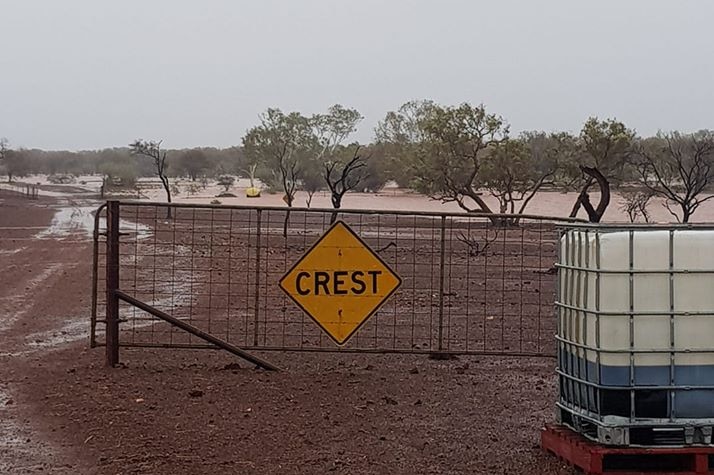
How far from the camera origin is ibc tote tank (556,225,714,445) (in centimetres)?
590

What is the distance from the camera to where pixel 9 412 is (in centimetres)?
809

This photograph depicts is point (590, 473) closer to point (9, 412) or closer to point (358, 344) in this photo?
point (9, 412)

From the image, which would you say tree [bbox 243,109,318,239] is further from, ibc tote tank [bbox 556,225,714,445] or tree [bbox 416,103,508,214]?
ibc tote tank [bbox 556,225,714,445]

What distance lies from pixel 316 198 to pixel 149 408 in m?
72.3

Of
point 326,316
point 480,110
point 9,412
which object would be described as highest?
point 480,110

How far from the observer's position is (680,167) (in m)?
37.0

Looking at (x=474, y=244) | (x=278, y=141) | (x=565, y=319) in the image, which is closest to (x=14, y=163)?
(x=278, y=141)

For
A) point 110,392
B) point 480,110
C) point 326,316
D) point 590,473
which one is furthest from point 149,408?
point 480,110

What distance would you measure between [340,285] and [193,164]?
108240 millimetres

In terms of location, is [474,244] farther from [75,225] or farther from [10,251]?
[75,225]

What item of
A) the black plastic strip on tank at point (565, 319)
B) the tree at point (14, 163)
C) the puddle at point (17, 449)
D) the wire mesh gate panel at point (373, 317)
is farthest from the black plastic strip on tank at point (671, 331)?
the tree at point (14, 163)

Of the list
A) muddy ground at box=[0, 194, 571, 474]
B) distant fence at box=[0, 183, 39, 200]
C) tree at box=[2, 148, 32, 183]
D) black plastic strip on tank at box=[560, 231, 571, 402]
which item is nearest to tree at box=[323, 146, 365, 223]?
muddy ground at box=[0, 194, 571, 474]

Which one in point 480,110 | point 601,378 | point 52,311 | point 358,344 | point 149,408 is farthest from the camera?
point 480,110

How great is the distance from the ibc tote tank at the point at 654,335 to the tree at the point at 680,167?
30.3 metres
